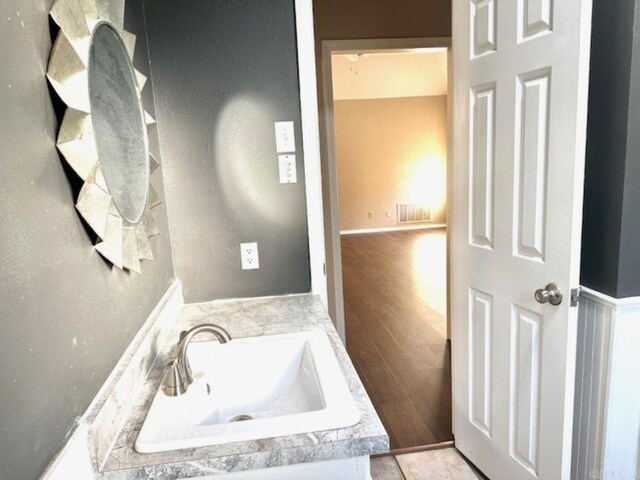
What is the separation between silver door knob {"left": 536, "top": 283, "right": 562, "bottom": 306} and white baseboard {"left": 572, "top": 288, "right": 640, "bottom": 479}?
0.13m

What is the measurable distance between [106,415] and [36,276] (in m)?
0.34

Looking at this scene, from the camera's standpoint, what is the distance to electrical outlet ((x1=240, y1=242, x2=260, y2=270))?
174cm

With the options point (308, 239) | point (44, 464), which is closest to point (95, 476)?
point (44, 464)

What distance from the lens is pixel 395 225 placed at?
830 centimetres

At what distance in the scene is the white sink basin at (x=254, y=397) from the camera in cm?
89

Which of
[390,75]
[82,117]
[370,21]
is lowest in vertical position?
[82,117]

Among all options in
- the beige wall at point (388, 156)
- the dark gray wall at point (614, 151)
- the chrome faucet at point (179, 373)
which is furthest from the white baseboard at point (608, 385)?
the beige wall at point (388, 156)

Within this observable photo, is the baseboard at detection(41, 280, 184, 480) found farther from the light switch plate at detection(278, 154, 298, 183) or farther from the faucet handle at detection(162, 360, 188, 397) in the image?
the light switch plate at detection(278, 154, 298, 183)

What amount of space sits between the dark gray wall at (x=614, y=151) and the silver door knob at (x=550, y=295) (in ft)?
0.49

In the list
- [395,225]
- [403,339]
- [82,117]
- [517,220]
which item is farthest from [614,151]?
[395,225]

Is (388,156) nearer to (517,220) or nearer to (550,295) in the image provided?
(517,220)

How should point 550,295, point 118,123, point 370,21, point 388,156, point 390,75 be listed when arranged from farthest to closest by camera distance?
point 388,156
point 390,75
point 370,21
point 550,295
point 118,123

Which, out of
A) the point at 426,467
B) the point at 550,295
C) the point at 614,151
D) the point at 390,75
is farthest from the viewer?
the point at 390,75

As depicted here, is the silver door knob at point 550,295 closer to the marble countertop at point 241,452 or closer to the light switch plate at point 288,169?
the marble countertop at point 241,452
